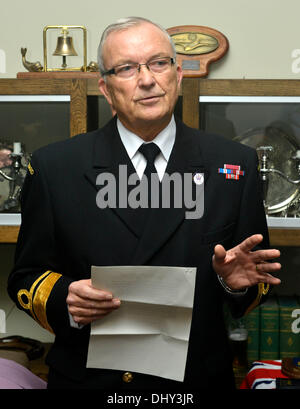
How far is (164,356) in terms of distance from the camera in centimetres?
108

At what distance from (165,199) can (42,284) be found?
343 mm

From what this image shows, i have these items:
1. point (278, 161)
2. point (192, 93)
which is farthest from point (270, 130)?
point (192, 93)

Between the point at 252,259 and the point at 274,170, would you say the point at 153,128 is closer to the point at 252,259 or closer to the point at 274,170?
the point at 252,259

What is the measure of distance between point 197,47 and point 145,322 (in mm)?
1641

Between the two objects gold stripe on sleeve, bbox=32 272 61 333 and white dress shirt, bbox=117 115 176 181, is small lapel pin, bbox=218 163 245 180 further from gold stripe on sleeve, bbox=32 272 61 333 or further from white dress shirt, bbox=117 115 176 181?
gold stripe on sleeve, bbox=32 272 61 333

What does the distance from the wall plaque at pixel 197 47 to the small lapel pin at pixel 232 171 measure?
1.14m

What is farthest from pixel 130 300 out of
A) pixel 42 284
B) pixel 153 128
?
pixel 153 128

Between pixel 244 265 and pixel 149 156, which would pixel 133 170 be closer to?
pixel 149 156

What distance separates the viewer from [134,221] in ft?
3.94

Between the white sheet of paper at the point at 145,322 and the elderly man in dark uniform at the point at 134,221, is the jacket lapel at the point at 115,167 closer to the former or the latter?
the elderly man in dark uniform at the point at 134,221

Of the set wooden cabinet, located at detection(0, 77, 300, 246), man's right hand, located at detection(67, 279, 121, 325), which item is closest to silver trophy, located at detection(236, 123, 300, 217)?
wooden cabinet, located at detection(0, 77, 300, 246)

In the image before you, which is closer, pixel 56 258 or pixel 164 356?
pixel 164 356

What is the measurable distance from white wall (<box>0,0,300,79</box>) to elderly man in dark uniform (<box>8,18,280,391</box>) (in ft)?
4.40
